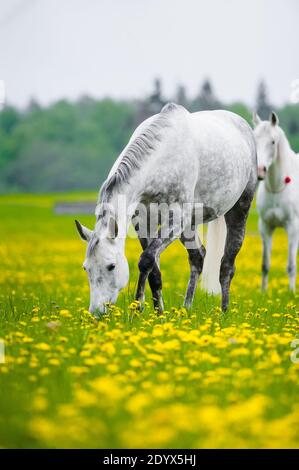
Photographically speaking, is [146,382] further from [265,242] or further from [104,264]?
[265,242]

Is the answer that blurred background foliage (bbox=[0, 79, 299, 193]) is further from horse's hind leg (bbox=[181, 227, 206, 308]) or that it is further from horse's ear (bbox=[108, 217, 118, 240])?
horse's ear (bbox=[108, 217, 118, 240])

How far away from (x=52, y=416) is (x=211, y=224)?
5558 mm

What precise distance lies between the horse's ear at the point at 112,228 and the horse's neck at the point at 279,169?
5.12m

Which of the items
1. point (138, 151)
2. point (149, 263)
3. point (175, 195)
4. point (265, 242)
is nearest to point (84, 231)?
point (149, 263)

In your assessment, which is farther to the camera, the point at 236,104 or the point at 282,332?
the point at 236,104

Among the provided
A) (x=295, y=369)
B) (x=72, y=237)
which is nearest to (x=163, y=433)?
(x=295, y=369)

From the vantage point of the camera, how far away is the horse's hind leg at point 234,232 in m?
8.04

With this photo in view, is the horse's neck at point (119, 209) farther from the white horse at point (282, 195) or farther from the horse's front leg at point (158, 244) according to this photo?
the white horse at point (282, 195)

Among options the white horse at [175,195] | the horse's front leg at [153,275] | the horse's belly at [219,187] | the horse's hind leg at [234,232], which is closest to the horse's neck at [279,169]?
the white horse at [175,195]

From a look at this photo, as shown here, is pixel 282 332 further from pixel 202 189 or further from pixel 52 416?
pixel 52 416

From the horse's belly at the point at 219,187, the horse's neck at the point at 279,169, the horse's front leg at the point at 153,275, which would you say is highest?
the horse's neck at the point at 279,169

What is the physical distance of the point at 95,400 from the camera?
324cm

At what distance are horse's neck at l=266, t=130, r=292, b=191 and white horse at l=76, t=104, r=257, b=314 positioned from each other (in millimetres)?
1753
